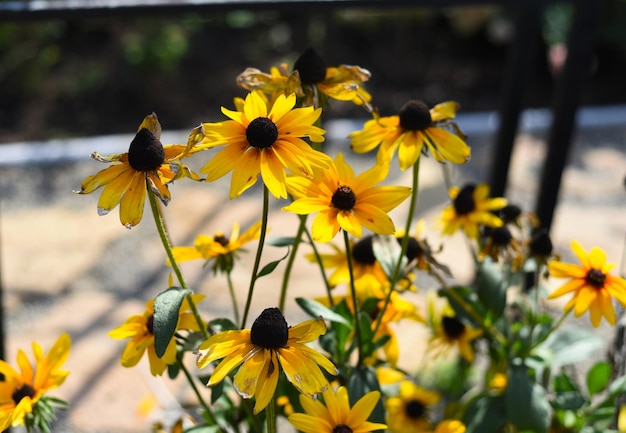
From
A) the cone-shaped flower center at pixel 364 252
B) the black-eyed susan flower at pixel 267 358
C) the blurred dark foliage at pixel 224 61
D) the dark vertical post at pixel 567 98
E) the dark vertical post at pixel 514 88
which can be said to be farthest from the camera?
the blurred dark foliage at pixel 224 61

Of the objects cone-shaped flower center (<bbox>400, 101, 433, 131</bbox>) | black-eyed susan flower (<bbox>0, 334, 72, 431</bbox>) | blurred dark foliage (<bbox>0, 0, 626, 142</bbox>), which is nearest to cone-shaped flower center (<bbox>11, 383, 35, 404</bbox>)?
black-eyed susan flower (<bbox>0, 334, 72, 431</bbox>)

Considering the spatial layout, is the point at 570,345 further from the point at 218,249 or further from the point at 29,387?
the point at 29,387

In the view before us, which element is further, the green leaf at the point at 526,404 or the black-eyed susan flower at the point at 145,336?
the green leaf at the point at 526,404

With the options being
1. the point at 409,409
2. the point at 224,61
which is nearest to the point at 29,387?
the point at 409,409

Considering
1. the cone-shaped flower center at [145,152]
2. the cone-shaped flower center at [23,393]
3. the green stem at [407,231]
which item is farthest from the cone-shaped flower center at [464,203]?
the cone-shaped flower center at [23,393]

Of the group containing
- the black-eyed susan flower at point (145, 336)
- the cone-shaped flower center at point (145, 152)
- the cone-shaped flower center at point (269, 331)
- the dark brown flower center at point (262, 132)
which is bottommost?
the black-eyed susan flower at point (145, 336)

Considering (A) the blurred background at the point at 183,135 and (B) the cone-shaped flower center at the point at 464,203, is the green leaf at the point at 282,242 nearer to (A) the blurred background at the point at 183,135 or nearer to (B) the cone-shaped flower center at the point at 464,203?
(B) the cone-shaped flower center at the point at 464,203
